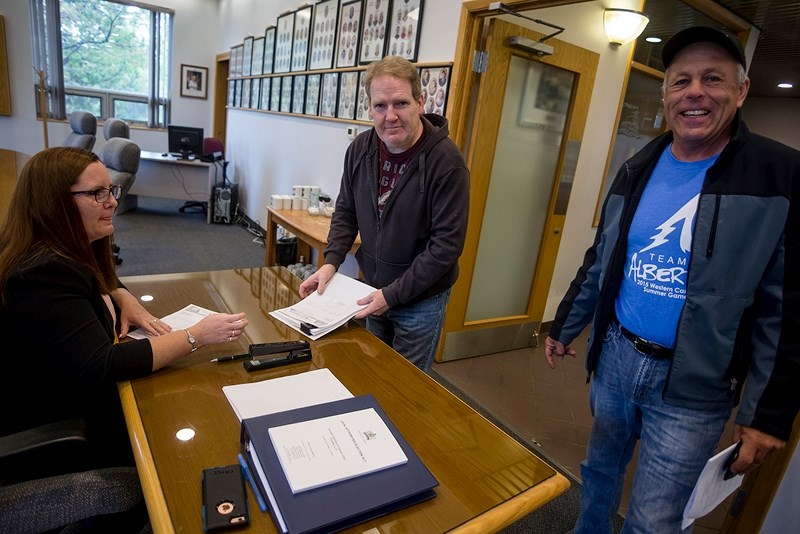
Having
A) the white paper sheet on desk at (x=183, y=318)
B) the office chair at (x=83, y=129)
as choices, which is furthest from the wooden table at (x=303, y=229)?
the office chair at (x=83, y=129)

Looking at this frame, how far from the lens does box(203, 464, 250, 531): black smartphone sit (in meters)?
0.73

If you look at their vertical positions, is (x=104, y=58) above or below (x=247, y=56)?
below

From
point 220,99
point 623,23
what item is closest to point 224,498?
point 623,23

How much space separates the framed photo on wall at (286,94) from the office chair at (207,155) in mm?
1833

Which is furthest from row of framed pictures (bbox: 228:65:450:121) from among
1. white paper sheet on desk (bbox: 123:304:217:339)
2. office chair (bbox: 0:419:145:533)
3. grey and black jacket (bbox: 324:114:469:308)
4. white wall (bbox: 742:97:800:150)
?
white wall (bbox: 742:97:800:150)

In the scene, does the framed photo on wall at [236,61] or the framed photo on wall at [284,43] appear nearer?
the framed photo on wall at [284,43]

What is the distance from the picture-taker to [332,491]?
78 centimetres

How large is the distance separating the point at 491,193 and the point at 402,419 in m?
2.16

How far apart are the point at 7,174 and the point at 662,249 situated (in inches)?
175

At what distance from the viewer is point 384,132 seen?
1552 millimetres

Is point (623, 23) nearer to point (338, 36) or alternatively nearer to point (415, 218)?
point (338, 36)

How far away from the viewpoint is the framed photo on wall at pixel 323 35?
13.1 feet

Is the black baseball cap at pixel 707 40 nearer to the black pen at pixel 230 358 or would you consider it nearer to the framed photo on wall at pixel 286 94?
the black pen at pixel 230 358

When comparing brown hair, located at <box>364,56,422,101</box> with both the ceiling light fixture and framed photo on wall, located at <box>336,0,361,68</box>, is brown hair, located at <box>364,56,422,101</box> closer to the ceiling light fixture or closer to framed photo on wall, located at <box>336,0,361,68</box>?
the ceiling light fixture
